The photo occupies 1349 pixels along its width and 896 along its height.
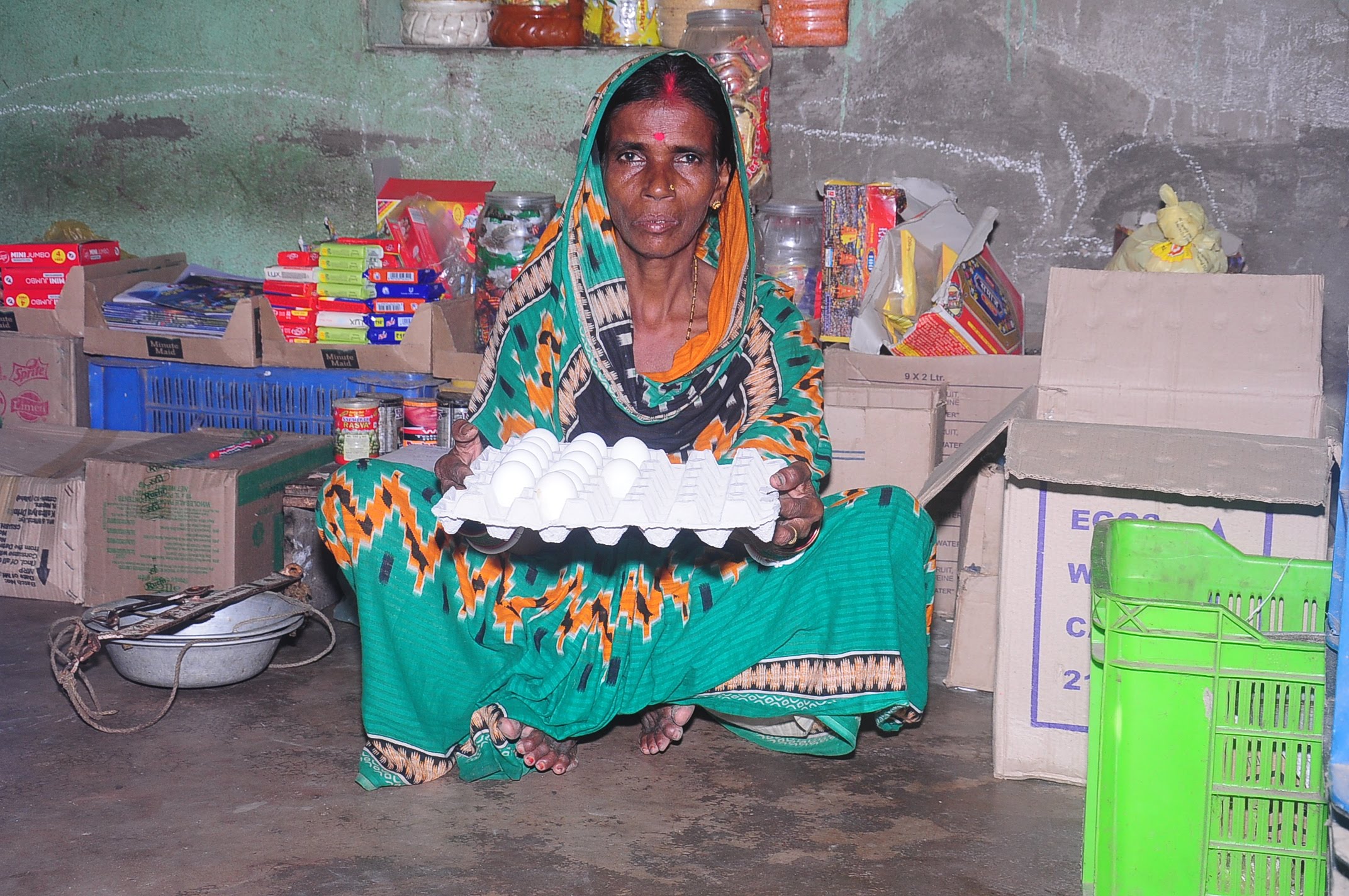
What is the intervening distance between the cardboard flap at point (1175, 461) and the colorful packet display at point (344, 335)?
85.3 inches

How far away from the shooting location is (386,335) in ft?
11.9

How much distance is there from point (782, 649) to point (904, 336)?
4.54 feet

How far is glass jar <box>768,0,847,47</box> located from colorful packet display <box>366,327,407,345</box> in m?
1.48

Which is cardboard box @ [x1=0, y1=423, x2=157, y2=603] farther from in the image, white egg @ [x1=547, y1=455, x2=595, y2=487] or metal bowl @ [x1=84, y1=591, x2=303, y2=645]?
white egg @ [x1=547, y1=455, x2=595, y2=487]

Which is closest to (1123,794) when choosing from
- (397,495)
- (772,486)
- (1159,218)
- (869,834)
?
(869,834)

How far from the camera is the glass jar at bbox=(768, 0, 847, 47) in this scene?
3807mm

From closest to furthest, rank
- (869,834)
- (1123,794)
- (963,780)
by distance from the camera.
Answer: (1123,794) < (869,834) < (963,780)

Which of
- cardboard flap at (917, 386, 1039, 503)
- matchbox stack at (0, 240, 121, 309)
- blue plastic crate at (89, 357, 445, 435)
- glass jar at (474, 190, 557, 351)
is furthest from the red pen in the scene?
cardboard flap at (917, 386, 1039, 503)

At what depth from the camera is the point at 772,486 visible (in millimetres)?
1876

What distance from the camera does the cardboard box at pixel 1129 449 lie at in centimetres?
199

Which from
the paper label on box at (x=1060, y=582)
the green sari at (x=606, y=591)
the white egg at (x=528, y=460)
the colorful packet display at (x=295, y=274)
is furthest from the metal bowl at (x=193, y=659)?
the paper label on box at (x=1060, y=582)

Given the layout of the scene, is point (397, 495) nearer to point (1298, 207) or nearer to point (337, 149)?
point (337, 149)

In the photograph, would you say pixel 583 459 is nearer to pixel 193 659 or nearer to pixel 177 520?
pixel 193 659

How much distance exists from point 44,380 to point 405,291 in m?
1.18
